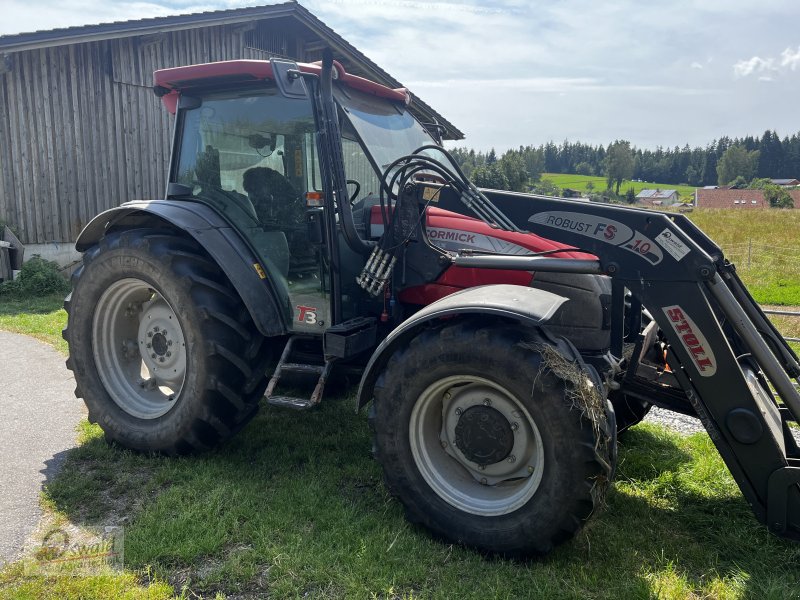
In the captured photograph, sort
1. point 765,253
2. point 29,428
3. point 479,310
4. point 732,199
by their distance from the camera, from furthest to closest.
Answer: point 732,199 → point 765,253 → point 29,428 → point 479,310

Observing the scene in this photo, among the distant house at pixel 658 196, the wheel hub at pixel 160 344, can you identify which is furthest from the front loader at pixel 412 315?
the distant house at pixel 658 196

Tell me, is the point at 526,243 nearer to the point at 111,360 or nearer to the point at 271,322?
the point at 271,322

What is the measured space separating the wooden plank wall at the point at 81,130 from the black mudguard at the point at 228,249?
27.1 feet

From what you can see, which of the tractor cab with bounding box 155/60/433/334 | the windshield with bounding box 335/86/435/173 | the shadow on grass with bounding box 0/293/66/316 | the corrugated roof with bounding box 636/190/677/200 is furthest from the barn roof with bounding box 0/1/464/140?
the corrugated roof with bounding box 636/190/677/200

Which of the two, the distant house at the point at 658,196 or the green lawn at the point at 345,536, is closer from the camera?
the green lawn at the point at 345,536

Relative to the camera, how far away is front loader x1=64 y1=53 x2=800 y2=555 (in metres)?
3.11

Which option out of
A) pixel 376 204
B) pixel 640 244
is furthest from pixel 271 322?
pixel 640 244

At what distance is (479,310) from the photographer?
3135 millimetres

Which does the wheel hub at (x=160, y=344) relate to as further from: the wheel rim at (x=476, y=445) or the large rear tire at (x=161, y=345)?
the wheel rim at (x=476, y=445)

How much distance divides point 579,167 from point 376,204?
361 feet

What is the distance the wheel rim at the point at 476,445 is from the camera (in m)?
3.24

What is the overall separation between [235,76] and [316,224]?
1118mm

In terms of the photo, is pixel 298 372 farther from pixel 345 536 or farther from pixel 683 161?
pixel 683 161

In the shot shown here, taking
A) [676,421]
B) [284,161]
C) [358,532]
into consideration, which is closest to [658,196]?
[676,421]
